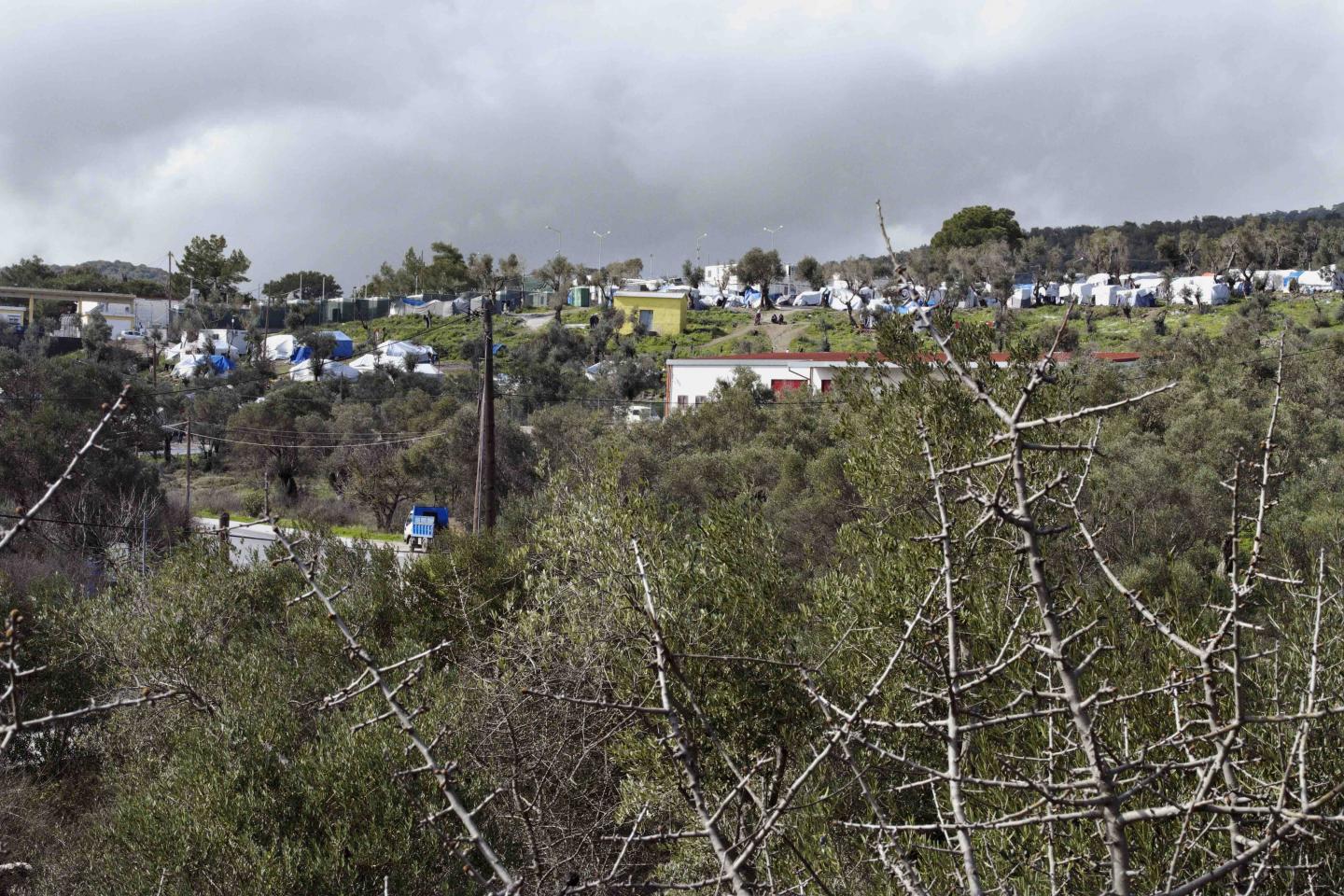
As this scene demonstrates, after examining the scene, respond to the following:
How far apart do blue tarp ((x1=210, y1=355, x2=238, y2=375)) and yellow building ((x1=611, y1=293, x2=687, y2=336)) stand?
80.7 feet

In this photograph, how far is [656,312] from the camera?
263 ft

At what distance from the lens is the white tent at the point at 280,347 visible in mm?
73438

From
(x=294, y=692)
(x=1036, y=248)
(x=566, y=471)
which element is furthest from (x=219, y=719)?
(x=1036, y=248)

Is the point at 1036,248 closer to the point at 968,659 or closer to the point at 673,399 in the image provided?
the point at 673,399

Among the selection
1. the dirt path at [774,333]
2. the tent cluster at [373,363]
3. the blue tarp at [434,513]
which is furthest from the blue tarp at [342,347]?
the blue tarp at [434,513]

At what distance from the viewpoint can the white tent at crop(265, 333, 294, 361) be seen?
73.4 meters

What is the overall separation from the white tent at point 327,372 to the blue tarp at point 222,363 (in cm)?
394

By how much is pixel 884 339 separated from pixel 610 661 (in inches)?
258

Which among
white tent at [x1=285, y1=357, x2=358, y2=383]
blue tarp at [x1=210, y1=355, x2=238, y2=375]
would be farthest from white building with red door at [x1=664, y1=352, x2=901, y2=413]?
blue tarp at [x1=210, y1=355, x2=238, y2=375]

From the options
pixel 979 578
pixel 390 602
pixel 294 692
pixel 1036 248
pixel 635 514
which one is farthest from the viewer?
pixel 1036 248

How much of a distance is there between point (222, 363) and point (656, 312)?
93.7 ft

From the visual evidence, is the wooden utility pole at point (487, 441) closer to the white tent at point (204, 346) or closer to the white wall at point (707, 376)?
the white wall at point (707, 376)

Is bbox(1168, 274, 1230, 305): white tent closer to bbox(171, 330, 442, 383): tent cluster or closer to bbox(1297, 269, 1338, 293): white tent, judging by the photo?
bbox(1297, 269, 1338, 293): white tent

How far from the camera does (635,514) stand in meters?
14.2
